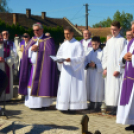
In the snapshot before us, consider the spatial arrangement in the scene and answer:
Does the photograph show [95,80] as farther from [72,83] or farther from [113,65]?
[113,65]

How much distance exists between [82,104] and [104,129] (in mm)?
1623

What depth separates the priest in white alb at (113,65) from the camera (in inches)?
250

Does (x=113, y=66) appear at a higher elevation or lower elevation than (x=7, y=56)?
lower

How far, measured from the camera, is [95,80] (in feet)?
24.0

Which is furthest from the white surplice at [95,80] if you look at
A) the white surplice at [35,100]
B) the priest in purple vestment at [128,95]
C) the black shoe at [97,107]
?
A: the priest in purple vestment at [128,95]

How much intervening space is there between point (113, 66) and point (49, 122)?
186 cm

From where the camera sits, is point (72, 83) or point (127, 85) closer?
point (127, 85)

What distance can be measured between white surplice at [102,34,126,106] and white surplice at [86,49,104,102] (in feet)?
2.22

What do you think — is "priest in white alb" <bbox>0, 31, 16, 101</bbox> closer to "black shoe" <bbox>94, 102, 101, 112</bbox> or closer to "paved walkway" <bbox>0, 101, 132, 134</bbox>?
"paved walkway" <bbox>0, 101, 132, 134</bbox>

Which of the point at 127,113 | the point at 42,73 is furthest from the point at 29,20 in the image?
the point at 127,113

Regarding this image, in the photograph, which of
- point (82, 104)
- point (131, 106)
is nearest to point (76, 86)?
point (82, 104)

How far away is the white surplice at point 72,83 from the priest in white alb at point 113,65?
2.17 feet

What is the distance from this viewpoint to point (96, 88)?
23.9 ft

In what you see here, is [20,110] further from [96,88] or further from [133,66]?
[133,66]
